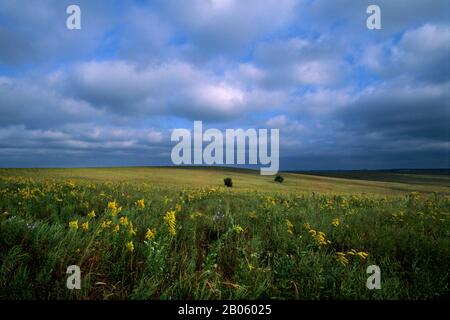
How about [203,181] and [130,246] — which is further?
[203,181]

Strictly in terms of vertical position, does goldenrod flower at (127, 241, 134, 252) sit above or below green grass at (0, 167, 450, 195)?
above

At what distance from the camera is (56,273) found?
2.83 metres

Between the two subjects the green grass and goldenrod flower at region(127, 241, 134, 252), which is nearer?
goldenrod flower at region(127, 241, 134, 252)

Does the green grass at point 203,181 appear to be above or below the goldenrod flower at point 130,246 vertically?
below

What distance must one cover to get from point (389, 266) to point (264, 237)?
75.0 inches

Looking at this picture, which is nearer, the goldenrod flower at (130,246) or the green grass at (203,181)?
the goldenrod flower at (130,246)

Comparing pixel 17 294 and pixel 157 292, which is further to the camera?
pixel 157 292

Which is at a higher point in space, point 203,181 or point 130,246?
point 130,246

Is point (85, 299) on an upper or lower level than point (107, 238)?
lower
